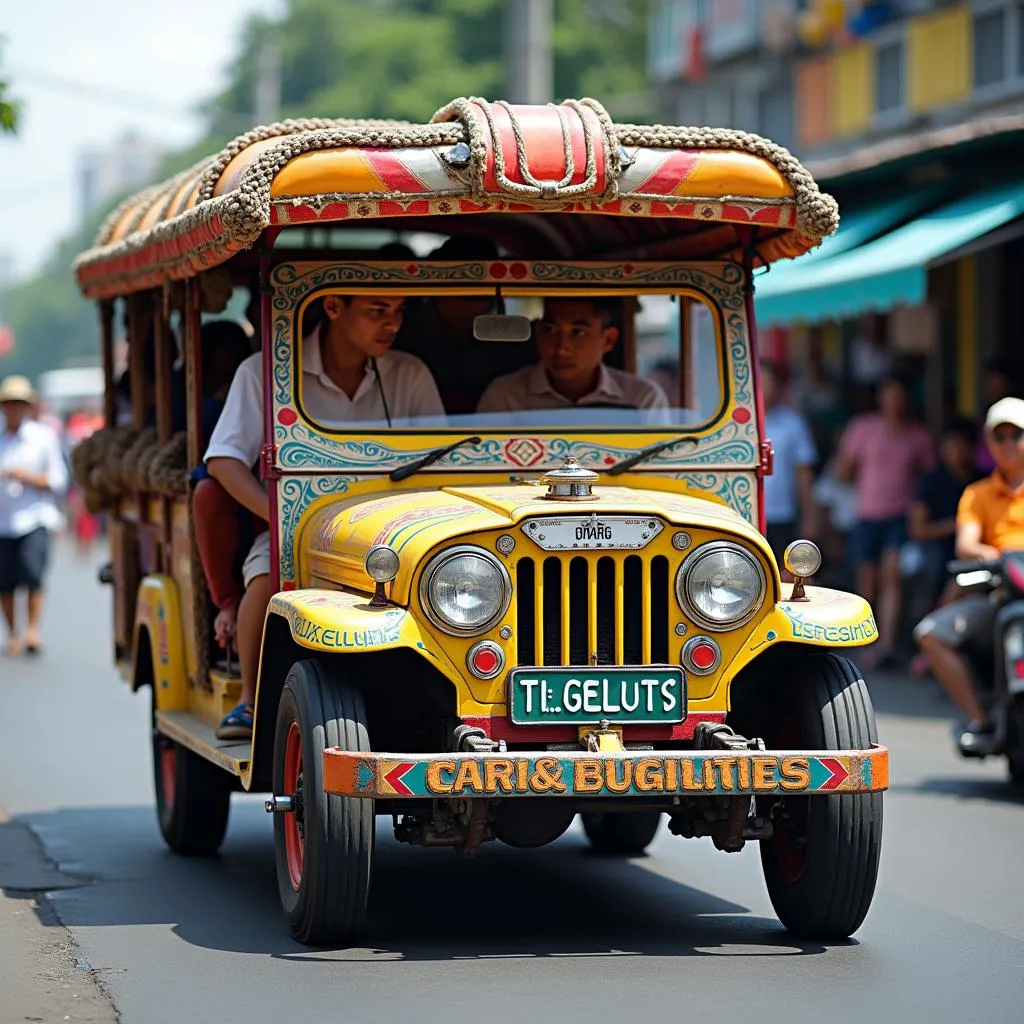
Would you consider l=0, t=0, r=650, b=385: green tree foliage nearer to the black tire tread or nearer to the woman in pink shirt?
the woman in pink shirt

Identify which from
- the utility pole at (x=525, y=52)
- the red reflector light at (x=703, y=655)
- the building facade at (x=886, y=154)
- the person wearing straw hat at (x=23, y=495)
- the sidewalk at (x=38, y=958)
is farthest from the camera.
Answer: the utility pole at (x=525, y=52)

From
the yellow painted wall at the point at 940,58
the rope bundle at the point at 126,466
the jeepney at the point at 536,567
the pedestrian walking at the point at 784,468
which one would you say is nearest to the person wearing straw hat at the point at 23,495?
the pedestrian walking at the point at 784,468

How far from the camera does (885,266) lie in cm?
1510

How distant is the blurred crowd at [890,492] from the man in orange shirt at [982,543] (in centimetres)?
320

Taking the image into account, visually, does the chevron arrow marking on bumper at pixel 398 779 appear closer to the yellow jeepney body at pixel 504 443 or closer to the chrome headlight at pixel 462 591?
the yellow jeepney body at pixel 504 443

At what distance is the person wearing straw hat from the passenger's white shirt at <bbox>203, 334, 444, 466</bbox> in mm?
9326

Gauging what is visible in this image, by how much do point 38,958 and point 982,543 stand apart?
18.4 feet

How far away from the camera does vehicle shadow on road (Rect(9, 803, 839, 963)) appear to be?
716 centimetres

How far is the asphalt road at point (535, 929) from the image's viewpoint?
249 inches

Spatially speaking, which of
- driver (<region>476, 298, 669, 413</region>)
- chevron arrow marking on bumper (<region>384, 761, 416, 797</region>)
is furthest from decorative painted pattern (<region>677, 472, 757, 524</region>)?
chevron arrow marking on bumper (<region>384, 761, 416, 797</region>)

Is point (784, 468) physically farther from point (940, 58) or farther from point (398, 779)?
point (940, 58)

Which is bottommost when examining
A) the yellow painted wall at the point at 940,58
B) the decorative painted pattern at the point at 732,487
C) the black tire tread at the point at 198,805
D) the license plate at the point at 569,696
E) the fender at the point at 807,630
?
the black tire tread at the point at 198,805

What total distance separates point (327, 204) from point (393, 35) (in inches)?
2413

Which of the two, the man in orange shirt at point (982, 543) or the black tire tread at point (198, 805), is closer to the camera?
the black tire tread at point (198, 805)
